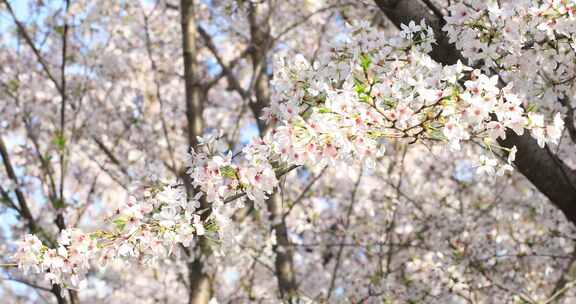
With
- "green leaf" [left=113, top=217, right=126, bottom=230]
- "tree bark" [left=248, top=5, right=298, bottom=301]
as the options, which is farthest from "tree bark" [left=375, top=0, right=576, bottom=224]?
"tree bark" [left=248, top=5, right=298, bottom=301]

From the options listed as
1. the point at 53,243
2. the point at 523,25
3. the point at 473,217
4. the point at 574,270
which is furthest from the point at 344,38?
the point at 574,270

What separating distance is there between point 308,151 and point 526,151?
1.79 m

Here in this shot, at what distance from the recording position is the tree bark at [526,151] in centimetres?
367

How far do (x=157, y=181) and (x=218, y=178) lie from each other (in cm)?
92

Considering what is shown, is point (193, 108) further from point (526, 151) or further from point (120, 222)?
point (120, 222)

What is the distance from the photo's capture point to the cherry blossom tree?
260 centimetres

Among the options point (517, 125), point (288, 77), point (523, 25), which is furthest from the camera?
point (288, 77)

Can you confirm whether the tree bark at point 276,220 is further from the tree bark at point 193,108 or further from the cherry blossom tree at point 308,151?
the tree bark at point 193,108

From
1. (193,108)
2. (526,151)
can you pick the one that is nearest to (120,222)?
(526,151)

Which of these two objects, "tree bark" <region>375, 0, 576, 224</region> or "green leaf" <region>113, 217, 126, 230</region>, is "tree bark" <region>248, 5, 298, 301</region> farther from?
"green leaf" <region>113, 217, 126, 230</region>

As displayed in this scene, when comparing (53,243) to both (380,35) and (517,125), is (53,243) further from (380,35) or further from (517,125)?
(517,125)

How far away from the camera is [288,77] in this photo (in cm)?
336

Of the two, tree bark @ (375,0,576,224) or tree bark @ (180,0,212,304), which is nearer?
tree bark @ (375,0,576,224)

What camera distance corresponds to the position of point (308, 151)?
2385mm
